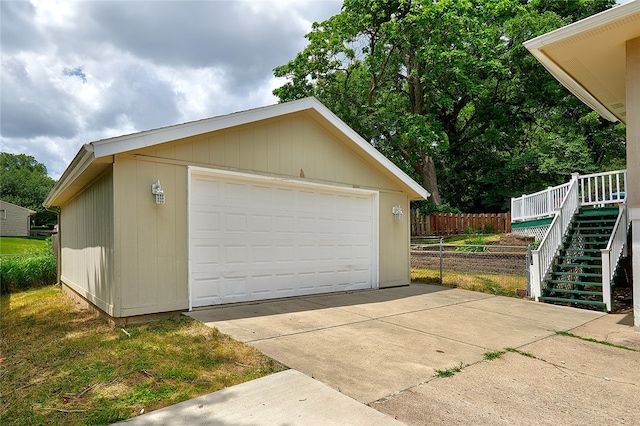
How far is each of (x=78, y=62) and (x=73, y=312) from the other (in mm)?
7308

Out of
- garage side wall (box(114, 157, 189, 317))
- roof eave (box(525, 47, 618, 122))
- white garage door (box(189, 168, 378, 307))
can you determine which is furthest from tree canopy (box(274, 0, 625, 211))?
garage side wall (box(114, 157, 189, 317))

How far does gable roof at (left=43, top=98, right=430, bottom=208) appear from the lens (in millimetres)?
5180

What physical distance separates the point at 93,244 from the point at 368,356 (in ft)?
17.4

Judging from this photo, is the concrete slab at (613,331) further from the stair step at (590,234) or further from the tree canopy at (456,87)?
the tree canopy at (456,87)

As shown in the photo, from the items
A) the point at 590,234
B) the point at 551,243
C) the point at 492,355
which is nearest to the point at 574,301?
the point at 551,243

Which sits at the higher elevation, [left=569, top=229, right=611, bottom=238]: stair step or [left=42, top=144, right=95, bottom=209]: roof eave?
[left=42, top=144, right=95, bottom=209]: roof eave

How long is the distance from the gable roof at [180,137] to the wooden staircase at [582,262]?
3.57 metres

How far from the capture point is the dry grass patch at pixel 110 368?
9.76 feet

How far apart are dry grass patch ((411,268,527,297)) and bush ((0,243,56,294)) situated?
1103cm

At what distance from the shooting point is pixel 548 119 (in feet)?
77.9

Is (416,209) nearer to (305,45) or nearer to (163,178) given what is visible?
(305,45)

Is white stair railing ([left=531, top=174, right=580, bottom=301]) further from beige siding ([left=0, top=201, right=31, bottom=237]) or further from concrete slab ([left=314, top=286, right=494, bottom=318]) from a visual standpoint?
beige siding ([left=0, top=201, right=31, bottom=237])

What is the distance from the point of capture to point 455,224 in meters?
18.5

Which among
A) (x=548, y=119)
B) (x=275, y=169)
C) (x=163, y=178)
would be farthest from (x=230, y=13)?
(x=548, y=119)
